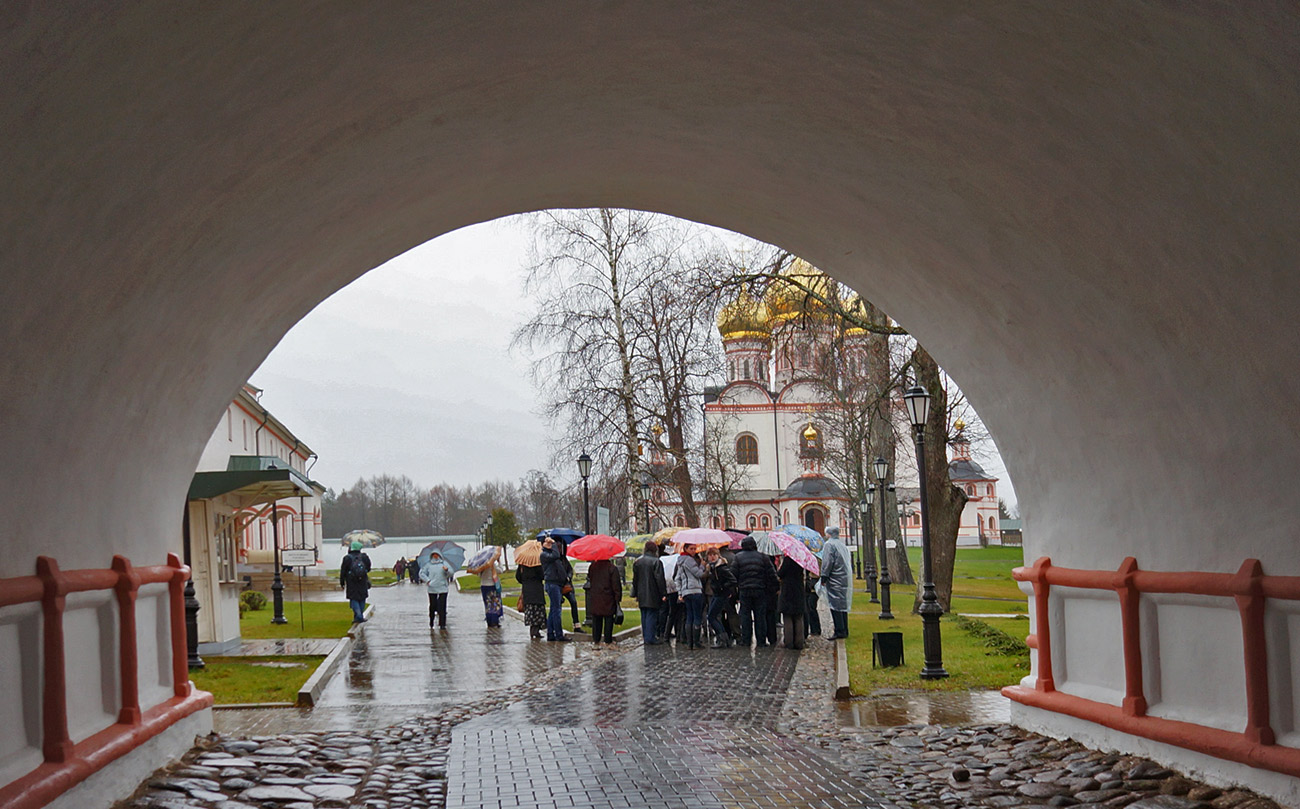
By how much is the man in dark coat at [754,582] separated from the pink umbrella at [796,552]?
1.33 feet

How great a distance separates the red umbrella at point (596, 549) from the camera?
21.1 meters

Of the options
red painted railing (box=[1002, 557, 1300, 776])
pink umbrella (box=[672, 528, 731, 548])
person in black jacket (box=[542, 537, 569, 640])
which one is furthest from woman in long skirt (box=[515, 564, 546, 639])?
red painted railing (box=[1002, 557, 1300, 776])

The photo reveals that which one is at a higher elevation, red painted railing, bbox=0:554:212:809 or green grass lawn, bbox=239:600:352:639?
red painted railing, bbox=0:554:212:809

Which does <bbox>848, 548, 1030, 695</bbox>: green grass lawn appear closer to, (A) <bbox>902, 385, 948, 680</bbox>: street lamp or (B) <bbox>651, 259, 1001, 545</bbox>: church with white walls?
(A) <bbox>902, 385, 948, 680</bbox>: street lamp

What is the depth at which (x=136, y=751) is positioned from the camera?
8086 mm

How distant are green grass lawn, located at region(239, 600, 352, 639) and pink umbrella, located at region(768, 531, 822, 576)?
9200 millimetres

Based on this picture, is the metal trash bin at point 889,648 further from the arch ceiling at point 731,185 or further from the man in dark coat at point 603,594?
the arch ceiling at point 731,185

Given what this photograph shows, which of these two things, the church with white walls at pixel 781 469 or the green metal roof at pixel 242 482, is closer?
the green metal roof at pixel 242 482

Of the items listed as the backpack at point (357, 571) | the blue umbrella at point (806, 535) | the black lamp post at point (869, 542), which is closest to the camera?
the blue umbrella at point (806, 535)

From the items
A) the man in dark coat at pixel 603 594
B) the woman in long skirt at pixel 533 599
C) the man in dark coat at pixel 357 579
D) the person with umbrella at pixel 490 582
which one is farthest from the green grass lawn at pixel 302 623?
the man in dark coat at pixel 603 594

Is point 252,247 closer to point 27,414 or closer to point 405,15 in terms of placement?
point 27,414

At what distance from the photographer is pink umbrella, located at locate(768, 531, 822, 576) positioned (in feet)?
63.9

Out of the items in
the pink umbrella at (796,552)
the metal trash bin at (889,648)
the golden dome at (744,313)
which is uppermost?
the golden dome at (744,313)

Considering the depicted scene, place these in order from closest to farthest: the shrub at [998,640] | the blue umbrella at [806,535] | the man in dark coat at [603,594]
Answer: the shrub at [998,640]
the man in dark coat at [603,594]
the blue umbrella at [806,535]
